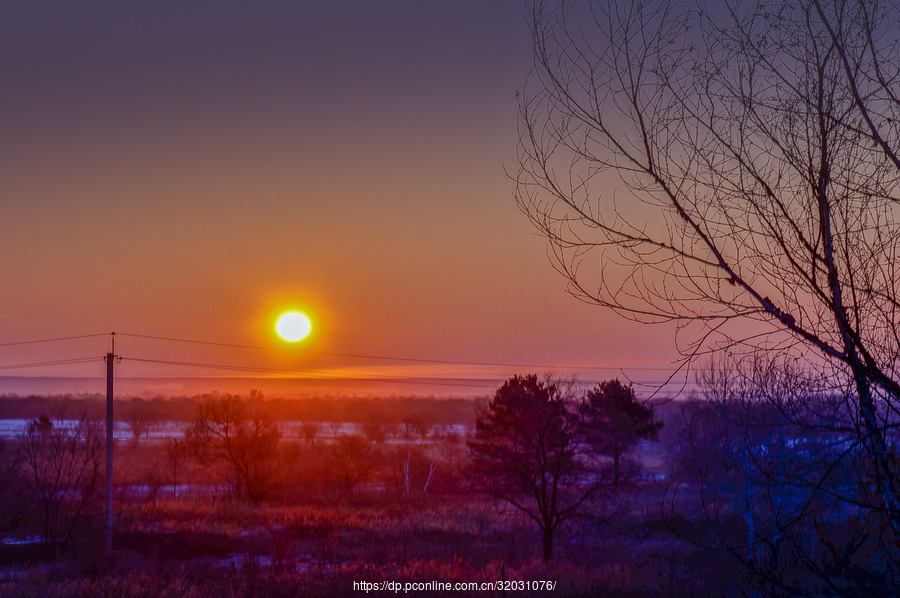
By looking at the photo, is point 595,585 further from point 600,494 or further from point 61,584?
point 600,494

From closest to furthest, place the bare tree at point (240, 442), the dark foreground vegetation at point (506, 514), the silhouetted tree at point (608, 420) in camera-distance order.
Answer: the dark foreground vegetation at point (506, 514) → the silhouetted tree at point (608, 420) → the bare tree at point (240, 442)

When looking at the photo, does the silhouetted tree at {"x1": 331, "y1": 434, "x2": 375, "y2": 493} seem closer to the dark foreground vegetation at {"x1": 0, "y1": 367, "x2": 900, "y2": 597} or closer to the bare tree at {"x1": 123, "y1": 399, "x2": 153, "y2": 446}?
the dark foreground vegetation at {"x1": 0, "y1": 367, "x2": 900, "y2": 597}

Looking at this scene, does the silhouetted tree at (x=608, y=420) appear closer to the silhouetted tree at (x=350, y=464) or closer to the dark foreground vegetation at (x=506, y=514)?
the dark foreground vegetation at (x=506, y=514)

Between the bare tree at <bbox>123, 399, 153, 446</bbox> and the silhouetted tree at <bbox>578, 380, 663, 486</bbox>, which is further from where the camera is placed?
the bare tree at <bbox>123, 399, 153, 446</bbox>

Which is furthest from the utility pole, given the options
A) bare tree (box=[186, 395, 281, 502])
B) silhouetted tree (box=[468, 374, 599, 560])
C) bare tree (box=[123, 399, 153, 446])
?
bare tree (box=[123, 399, 153, 446])

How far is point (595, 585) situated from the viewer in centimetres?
2141

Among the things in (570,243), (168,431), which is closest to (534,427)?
(570,243)

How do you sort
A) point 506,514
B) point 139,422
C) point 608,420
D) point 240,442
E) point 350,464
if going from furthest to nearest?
point 139,422, point 350,464, point 240,442, point 608,420, point 506,514

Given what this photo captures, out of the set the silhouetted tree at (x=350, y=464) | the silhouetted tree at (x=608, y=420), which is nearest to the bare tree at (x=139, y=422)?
the silhouetted tree at (x=350, y=464)

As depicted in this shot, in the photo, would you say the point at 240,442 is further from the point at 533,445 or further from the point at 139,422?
the point at 139,422

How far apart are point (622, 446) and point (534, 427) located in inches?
766

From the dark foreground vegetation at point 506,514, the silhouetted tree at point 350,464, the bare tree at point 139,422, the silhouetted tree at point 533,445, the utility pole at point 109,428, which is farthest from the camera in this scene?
the bare tree at point 139,422

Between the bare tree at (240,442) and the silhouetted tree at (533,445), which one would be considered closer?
the silhouetted tree at (533,445)

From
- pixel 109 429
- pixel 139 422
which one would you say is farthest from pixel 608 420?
pixel 139 422
